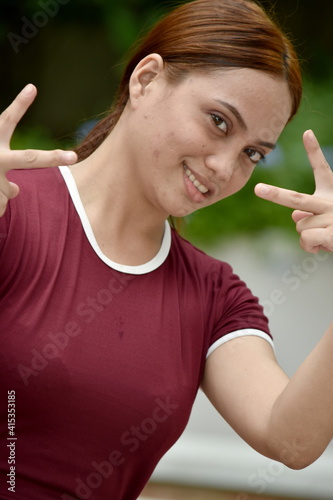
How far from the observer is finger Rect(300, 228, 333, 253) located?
3.88 feet

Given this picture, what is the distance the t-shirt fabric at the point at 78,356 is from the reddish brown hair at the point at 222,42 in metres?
0.32

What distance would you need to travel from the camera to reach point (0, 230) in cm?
133

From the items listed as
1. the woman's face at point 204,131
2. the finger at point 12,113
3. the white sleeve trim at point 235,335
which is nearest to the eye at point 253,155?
the woman's face at point 204,131

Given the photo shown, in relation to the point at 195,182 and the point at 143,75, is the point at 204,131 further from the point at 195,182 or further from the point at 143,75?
the point at 143,75

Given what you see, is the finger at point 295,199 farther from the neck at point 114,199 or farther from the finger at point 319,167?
the neck at point 114,199

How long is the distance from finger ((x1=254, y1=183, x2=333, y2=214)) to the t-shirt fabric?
39cm

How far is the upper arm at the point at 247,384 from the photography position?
144cm

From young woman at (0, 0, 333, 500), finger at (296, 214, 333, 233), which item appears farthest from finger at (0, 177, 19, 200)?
finger at (296, 214, 333, 233)

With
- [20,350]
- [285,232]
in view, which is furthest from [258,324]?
[285,232]

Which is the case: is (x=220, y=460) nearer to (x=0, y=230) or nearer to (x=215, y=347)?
(x=215, y=347)

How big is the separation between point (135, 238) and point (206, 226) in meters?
1.78

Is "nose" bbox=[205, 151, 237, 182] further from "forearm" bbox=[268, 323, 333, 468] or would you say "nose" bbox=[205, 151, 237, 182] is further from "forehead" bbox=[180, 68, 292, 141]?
"forearm" bbox=[268, 323, 333, 468]

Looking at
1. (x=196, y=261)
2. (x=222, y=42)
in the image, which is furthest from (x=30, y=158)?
(x=196, y=261)

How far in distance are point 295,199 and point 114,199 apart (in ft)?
1.38
